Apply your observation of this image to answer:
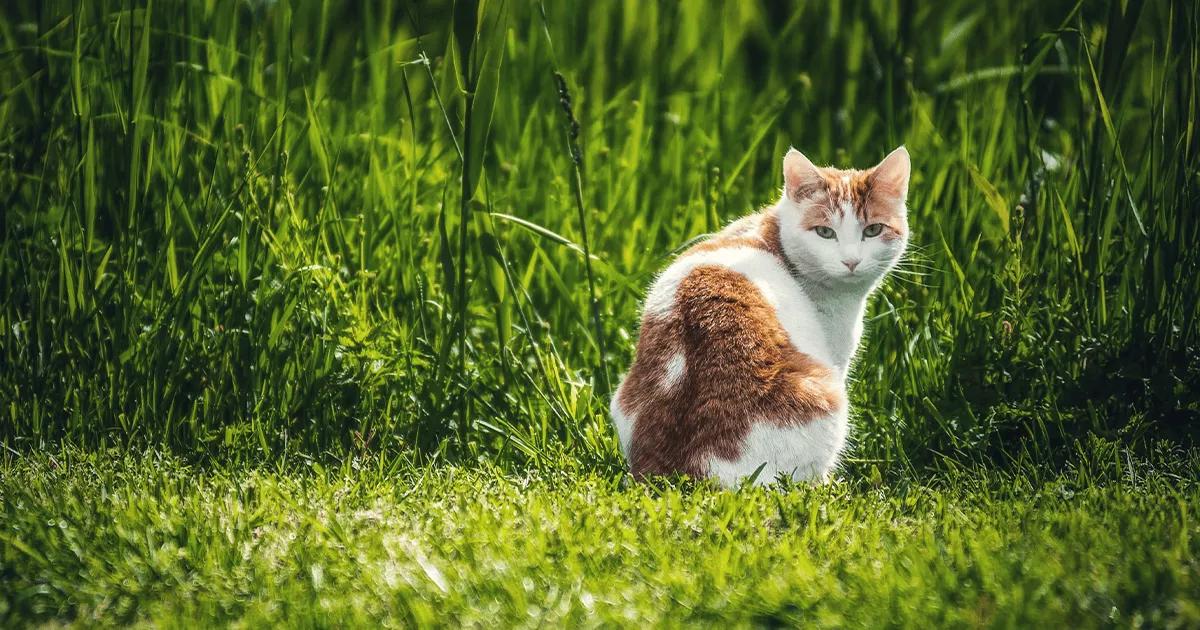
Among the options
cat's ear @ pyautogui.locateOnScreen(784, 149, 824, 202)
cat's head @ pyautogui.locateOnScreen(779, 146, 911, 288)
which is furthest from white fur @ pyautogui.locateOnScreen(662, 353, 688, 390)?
cat's ear @ pyautogui.locateOnScreen(784, 149, 824, 202)

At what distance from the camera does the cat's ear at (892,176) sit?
11.2ft

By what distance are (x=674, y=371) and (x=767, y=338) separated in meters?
0.25

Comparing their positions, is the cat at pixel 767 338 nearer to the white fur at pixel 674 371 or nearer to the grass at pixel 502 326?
the white fur at pixel 674 371

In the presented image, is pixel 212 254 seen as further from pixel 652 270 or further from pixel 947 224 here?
pixel 947 224

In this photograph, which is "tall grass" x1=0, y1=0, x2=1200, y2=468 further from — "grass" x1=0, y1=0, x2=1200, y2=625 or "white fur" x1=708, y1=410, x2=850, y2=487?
"white fur" x1=708, y1=410, x2=850, y2=487

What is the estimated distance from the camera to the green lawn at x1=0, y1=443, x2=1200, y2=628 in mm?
2393

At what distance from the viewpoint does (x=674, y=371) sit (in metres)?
3.05

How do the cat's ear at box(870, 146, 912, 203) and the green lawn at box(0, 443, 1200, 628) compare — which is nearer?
the green lawn at box(0, 443, 1200, 628)

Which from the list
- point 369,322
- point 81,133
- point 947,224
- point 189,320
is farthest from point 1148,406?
point 81,133

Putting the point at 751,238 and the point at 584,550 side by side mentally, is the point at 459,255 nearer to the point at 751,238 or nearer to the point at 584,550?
the point at 751,238

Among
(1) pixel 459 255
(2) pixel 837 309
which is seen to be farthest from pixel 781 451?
(1) pixel 459 255

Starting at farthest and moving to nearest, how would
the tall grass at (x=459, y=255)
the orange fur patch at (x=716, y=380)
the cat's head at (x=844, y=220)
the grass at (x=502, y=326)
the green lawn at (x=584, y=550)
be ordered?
the tall grass at (x=459, y=255) < the cat's head at (x=844, y=220) < the orange fur patch at (x=716, y=380) < the grass at (x=502, y=326) < the green lawn at (x=584, y=550)

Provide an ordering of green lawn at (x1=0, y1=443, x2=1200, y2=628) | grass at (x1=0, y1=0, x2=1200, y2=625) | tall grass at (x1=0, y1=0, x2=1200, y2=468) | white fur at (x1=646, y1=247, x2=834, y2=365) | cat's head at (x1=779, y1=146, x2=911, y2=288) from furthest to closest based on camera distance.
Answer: tall grass at (x1=0, y1=0, x2=1200, y2=468), cat's head at (x1=779, y1=146, x2=911, y2=288), white fur at (x1=646, y1=247, x2=834, y2=365), grass at (x1=0, y1=0, x2=1200, y2=625), green lawn at (x1=0, y1=443, x2=1200, y2=628)

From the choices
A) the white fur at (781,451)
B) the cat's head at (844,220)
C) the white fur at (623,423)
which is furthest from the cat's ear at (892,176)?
the white fur at (623,423)
